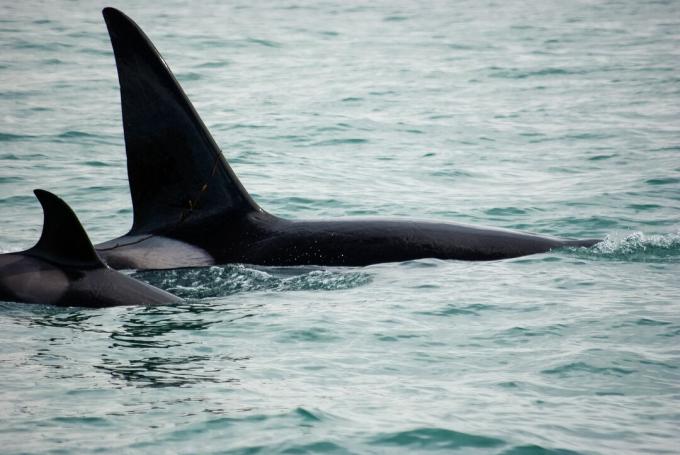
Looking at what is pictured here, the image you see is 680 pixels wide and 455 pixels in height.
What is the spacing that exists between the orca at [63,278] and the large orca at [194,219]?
1.03 m

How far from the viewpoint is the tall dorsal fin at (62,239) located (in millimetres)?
8539

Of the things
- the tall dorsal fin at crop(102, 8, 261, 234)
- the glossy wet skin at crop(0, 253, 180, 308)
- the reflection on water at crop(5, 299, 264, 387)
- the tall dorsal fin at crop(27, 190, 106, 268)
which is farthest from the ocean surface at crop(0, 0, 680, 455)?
the tall dorsal fin at crop(102, 8, 261, 234)

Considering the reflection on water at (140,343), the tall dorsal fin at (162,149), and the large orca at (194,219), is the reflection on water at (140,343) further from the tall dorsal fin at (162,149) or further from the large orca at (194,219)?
the tall dorsal fin at (162,149)

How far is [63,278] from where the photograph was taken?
908 centimetres

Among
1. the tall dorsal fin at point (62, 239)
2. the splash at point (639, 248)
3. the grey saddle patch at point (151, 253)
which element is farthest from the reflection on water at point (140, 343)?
the splash at point (639, 248)

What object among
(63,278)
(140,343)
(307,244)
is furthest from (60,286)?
(307,244)

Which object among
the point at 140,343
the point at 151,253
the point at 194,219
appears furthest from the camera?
the point at 194,219

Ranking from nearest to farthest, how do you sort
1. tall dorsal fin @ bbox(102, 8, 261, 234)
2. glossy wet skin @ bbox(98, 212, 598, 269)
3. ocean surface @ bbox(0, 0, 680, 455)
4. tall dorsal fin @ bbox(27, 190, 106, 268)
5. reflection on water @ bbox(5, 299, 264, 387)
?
ocean surface @ bbox(0, 0, 680, 455) < reflection on water @ bbox(5, 299, 264, 387) < tall dorsal fin @ bbox(27, 190, 106, 268) < tall dorsal fin @ bbox(102, 8, 261, 234) < glossy wet skin @ bbox(98, 212, 598, 269)

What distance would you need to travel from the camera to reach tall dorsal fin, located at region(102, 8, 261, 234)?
10234mm

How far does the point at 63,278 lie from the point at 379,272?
9.19ft

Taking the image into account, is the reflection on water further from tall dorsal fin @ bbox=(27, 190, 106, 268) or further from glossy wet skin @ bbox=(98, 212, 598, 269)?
glossy wet skin @ bbox=(98, 212, 598, 269)

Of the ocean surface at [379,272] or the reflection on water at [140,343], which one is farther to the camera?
the reflection on water at [140,343]

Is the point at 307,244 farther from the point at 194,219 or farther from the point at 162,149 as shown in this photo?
the point at 162,149

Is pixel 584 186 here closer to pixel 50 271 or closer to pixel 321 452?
pixel 50 271
